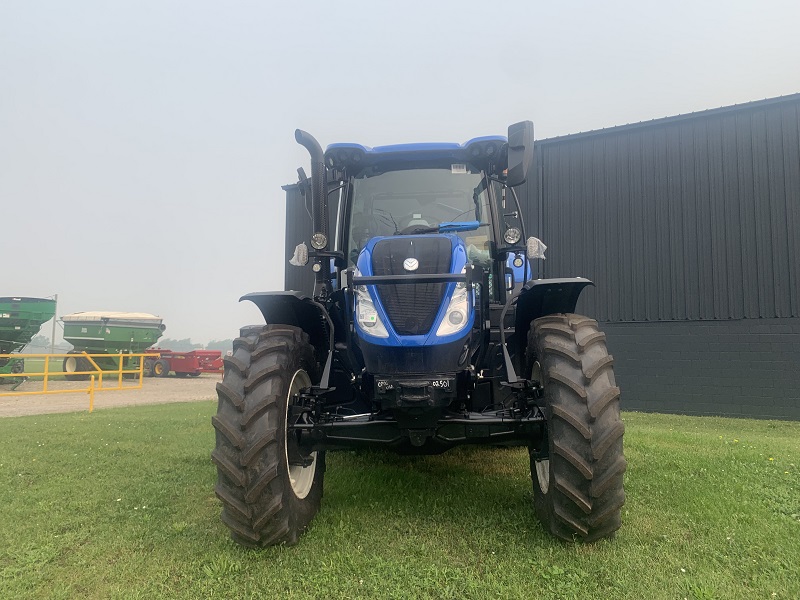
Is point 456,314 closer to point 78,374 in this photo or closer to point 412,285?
point 412,285

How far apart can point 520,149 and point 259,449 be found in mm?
2390

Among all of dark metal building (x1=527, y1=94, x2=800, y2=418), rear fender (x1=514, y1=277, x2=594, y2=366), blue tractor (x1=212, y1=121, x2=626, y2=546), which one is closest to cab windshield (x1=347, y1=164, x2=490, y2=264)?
blue tractor (x1=212, y1=121, x2=626, y2=546)

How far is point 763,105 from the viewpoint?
1009 centimetres

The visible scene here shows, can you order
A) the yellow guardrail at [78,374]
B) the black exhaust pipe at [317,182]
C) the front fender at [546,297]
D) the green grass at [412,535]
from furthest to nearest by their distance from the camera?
the yellow guardrail at [78,374] → the black exhaust pipe at [317,182] → the front fender at [546,297] → the green grass at [412,535]

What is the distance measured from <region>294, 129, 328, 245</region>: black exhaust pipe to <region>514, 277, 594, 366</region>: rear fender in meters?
1.42

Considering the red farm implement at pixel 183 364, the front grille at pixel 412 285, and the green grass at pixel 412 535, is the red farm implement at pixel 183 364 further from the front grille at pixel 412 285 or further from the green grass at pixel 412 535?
the front grille at pixel 412 285

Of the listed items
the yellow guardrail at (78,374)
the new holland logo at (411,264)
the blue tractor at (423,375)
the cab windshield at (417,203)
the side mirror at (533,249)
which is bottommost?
the yellow guardrail at (78,374)

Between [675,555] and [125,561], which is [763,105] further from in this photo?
[125,561]

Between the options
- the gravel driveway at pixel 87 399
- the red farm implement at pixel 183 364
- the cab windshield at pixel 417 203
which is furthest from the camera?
the red farm implement at pixel 183 364

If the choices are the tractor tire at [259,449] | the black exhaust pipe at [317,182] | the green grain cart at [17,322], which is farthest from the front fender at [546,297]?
the green grain cart at [17,322]

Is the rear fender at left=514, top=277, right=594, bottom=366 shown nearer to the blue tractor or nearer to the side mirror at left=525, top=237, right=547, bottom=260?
the blue tractor

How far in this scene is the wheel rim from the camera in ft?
10.7

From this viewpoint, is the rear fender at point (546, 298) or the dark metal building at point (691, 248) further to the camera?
the dark metal building at point (691, 248)

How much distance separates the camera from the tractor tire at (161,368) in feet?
84.8
